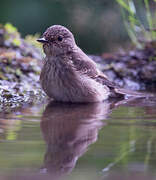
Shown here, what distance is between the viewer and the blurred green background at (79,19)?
11.2 m

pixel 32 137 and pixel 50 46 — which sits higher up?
pixel 50 46

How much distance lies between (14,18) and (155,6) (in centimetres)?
376

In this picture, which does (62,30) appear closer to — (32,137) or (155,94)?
(155,94)

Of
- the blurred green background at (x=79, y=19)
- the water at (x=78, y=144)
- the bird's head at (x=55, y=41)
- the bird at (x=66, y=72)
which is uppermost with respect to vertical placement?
the blurred green background at (x=79, y=19)

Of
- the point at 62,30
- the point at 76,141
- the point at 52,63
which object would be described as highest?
the point at 62,30

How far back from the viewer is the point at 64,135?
3.60 metres

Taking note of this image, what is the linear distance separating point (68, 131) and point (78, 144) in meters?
0.45

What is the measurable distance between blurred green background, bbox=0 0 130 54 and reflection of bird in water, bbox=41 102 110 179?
17.6ft

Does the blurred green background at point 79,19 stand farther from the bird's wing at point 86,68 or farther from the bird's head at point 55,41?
the bird's head at point 55,41

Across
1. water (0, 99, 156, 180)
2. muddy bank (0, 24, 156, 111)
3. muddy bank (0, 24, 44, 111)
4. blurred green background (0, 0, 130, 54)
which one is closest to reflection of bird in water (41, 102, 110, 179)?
water (0, 99, 156, 180)

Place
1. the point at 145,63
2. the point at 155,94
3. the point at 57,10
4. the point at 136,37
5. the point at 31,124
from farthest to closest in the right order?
the point at 57,10
the point at 136,37
the point at 145,63
the point at 155,94
the point at 31,124

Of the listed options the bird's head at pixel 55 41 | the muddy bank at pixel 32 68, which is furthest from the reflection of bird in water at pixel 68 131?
the bird's head at pixel 55 41

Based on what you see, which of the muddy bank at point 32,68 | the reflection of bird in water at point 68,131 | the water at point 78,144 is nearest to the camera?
the water at point 78,144

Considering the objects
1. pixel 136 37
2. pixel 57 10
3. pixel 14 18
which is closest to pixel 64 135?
pixel 136 37
